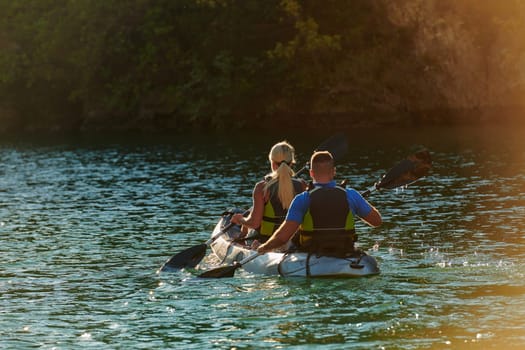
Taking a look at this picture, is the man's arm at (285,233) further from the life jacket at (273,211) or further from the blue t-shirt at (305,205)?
the life jacket at (273,211)

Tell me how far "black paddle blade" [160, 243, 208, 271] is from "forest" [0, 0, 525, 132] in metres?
43.5

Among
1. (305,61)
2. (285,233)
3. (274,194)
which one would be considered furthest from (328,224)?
(305,61)

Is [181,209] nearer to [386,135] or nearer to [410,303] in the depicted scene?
[410,303]

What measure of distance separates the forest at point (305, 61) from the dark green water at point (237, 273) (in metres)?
24.9

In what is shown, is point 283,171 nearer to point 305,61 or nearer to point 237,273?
point 237,273

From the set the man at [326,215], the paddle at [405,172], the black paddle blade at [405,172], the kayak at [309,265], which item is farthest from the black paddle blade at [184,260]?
the black paddle blade at [405,172]

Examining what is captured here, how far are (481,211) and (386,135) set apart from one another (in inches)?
1098

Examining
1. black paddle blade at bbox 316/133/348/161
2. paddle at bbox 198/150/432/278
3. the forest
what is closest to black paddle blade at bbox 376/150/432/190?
paddle at bbox 198/150/432/278

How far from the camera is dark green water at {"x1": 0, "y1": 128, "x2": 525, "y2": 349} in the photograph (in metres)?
12.3

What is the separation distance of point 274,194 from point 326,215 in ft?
6.19

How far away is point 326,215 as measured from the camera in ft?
46.8

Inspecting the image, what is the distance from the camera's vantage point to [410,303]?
44.0ft

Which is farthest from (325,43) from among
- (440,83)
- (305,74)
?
(440,83)

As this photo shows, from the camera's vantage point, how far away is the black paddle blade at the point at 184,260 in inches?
664
